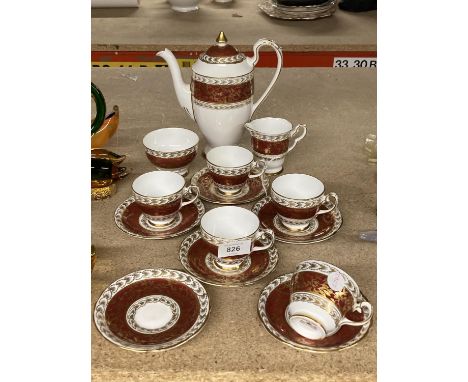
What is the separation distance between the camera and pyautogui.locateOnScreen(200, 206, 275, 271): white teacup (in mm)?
931

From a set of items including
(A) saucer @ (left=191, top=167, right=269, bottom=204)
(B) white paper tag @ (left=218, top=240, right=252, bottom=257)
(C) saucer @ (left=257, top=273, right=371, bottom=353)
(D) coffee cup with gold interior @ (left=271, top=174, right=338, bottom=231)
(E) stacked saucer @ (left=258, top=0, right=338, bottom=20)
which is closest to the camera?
(C) saucer @ (left=257, top=273, right=371, bottom=353)

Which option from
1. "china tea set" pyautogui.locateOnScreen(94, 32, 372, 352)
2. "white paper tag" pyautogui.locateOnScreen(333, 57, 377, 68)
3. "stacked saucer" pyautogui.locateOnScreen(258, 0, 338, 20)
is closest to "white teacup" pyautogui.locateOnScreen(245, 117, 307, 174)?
"china tea set" pyautogui.locateOnScreen(94, 32, 372, 352)

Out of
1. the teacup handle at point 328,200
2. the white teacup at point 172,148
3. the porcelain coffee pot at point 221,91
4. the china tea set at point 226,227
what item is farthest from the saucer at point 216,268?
the porcelain coffee pot at point 221,91

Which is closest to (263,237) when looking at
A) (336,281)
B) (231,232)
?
(231,232)

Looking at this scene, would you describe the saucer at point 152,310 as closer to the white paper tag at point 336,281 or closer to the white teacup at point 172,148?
the white paper tag at point 336,281

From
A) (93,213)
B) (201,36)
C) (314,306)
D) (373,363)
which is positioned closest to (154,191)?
(93,213)

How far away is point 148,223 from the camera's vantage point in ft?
3.58

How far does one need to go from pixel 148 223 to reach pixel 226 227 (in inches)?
6.8

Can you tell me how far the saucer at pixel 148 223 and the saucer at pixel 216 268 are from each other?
0.05m

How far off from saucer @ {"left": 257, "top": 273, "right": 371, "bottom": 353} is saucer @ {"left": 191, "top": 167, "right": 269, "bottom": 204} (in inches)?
11.6

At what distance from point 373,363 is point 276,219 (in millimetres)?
380

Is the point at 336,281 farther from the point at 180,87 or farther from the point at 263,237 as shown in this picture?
the point at 180,87

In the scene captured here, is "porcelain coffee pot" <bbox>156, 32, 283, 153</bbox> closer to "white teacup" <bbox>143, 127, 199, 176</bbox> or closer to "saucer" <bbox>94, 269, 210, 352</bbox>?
"white teacup" <bbox>143, 127, 199, 176</bbox>

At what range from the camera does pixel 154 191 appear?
3.64ft
